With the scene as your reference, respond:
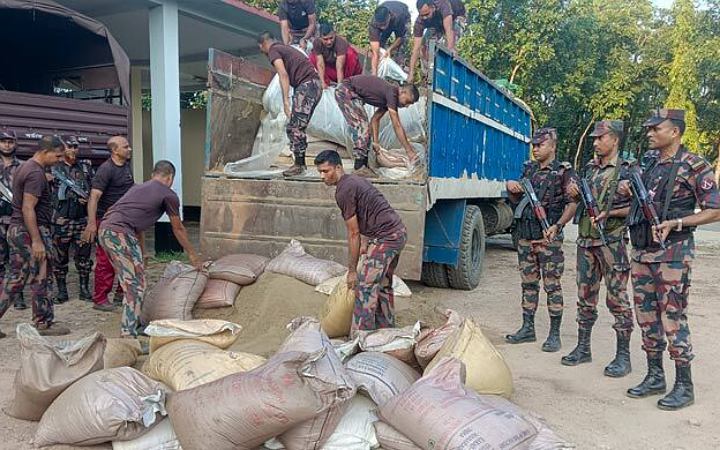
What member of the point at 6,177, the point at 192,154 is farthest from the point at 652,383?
the point at 192,154

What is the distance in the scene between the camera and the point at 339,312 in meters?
3.74

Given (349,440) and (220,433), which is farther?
(349,440)

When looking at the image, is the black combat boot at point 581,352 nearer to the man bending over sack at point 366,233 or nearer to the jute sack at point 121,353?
the man bending over sack at point 366,233

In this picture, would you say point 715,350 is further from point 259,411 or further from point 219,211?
point 219,211

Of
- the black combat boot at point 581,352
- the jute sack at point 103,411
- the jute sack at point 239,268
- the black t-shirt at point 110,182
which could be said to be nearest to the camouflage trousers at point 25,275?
the black t-shirt at point 110,182

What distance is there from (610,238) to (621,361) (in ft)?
2.30

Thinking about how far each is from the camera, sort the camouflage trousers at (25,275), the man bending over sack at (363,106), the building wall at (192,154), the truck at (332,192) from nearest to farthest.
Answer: the camouflage trousers at (25,275)
the truck at (332,192)
the man bending over sack at (363,106)
the building wall at (192,154)

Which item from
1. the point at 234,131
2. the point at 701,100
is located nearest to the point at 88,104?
the point at 234,131

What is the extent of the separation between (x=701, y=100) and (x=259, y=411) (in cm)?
2081

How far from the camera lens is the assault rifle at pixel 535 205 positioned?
3865 millimetres

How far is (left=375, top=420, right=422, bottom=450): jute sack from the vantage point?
7.60 ft

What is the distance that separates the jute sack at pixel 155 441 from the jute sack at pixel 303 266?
A: 1990 mm

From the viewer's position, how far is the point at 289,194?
15.3 ft

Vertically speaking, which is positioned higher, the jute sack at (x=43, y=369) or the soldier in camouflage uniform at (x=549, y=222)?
the soldier in camouflage uniform at (x=549, y=222)
